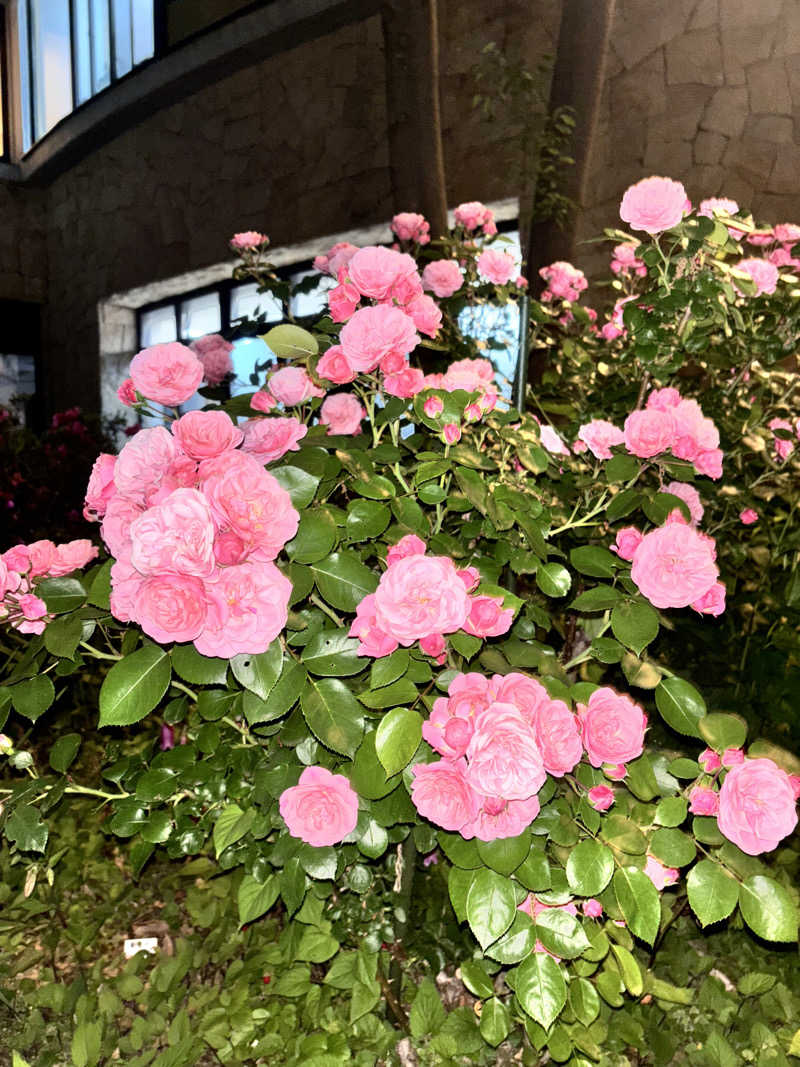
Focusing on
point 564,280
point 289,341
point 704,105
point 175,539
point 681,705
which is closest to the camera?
point 175,539

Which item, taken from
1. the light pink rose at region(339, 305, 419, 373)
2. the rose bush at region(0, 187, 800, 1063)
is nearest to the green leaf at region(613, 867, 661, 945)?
the rose bush at region(0, 187, 800, 1063)

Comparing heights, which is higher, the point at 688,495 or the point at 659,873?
the point at 688,495

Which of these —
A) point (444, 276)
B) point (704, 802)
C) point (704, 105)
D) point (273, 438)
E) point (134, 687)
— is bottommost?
point (704, 802)

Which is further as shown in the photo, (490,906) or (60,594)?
(60,594)

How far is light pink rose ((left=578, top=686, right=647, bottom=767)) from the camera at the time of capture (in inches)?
33.5

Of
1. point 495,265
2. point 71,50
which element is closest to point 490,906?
point 495,265

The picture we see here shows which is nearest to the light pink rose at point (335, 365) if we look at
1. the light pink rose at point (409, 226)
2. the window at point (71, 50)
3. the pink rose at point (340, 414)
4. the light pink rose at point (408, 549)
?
the pink rose at point (340, 414)

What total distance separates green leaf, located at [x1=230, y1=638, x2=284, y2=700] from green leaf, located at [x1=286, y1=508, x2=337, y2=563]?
104 millimetres

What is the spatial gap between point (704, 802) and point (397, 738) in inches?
13.6

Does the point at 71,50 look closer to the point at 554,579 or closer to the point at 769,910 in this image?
the point at 554,579

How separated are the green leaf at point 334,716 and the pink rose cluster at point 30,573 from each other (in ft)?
1.16

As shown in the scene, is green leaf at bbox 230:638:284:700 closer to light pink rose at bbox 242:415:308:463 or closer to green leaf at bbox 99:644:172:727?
green leaf at bbox 99:644:172:727

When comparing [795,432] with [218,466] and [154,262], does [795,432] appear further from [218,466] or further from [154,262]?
[154,262]

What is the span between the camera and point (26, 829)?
3.36 ft
